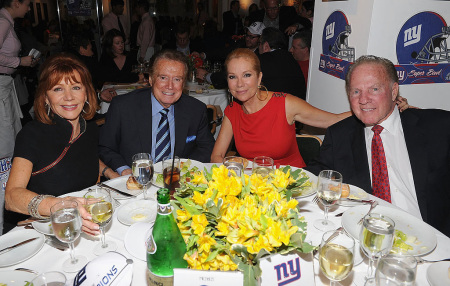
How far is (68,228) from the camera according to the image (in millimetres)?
1205

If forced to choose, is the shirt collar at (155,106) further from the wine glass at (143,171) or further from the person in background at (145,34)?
the person in background at (145,34)

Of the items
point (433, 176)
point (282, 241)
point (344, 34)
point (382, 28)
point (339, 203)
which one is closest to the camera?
point (282, 241)

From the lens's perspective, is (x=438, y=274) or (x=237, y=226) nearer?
(x=237, y=226)

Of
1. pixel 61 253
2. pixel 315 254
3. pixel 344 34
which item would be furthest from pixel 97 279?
pixel 344 34

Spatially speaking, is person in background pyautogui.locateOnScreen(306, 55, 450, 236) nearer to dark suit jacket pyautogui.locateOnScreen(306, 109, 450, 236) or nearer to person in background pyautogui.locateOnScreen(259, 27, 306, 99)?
dark suit jacket pyautogui.locateOnScreen(306, 109, 450, 236)

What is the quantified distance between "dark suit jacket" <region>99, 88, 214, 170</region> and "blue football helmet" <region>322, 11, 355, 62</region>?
1.48 m

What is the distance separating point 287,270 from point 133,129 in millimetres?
1889

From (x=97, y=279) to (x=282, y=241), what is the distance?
53cm

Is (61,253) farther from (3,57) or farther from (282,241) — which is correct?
(3,57)

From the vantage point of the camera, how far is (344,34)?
297 centimetres

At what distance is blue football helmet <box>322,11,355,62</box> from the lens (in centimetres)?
292

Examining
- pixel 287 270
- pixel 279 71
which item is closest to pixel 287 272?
pixel 287 270

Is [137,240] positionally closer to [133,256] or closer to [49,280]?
[133,256]

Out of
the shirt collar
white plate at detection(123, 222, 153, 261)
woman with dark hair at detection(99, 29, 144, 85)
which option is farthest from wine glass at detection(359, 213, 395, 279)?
woman with dark hair at detection(99, 29, 144, 85)
